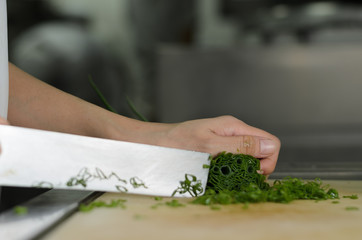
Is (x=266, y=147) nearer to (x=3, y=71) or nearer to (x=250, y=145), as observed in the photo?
(x=250, y=145)

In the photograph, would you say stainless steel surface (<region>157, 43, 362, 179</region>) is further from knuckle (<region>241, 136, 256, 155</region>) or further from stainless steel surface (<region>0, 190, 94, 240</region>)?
stainless steel surface (<region>0, 190, 94, 240</region>)

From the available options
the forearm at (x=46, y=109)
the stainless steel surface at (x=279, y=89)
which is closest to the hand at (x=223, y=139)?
the forearm at (x=46, y=109)

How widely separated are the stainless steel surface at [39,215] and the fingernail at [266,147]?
32 centimetres

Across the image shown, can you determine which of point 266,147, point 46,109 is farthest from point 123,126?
point 266,147

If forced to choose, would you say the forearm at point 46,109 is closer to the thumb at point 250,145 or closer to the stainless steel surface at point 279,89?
the thumb at point 250,145

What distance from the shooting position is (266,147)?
32.8 inches

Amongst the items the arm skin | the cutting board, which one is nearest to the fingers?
the arm skin

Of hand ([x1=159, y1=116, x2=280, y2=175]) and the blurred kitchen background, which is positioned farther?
the blurred kitchen background

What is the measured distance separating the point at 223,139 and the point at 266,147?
0.29 ft

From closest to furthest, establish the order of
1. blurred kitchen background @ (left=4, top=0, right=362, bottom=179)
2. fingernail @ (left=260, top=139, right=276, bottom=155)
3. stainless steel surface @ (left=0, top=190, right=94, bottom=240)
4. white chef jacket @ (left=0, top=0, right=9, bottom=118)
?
stainless steel surface @ (left=0, top=190, right=94, bottom=240) → white chef jacket @ (left=0, top=0, right=9, bottom=118) → fingernail @ (left=260, top=139, right=276, bottom=155) → blurred kitchen background @ (left=4, top=0, right=362, bottom=179)

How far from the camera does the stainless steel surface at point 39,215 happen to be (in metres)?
0.48

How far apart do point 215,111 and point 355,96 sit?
742 millimetres

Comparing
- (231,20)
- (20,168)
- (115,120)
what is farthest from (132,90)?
(20,168)

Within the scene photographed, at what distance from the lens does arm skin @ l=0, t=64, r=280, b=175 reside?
81cm
